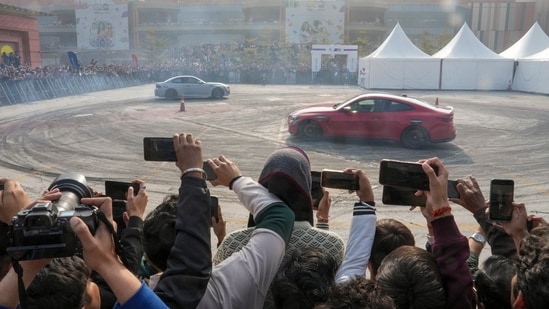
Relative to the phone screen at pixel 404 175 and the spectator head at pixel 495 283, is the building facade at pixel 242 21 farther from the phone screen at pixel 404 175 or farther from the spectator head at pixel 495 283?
the spectator head at pixel 495 283

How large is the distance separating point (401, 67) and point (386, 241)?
3049 cm

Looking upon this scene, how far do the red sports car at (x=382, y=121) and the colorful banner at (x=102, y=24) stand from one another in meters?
59.7

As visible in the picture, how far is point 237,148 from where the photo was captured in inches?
460

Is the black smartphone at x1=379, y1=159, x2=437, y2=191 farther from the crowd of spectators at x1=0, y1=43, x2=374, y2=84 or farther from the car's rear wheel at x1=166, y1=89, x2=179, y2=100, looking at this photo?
the crowd of spectators at x1=0, y1=43, x2=374, y2=84

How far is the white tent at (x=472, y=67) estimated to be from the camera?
100ft

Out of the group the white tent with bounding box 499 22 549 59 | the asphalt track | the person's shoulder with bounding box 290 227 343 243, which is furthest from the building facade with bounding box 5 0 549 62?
the person's shoulder with bounding box 290 227 343 243

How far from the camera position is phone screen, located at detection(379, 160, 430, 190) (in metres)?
2.34

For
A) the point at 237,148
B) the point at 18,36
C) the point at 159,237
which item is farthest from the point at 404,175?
the point at 18,36

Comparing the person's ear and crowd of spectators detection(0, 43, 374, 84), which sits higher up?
crowd of spectators detection(0, 43, 374, 84)

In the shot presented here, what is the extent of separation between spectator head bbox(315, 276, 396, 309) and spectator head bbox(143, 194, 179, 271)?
977 mm

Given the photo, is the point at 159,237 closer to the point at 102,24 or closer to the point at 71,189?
the point at 71,189

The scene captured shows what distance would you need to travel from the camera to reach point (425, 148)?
1182 cm

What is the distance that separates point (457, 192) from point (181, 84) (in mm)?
22233

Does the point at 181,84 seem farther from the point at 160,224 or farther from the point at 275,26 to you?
the point at 275,26
